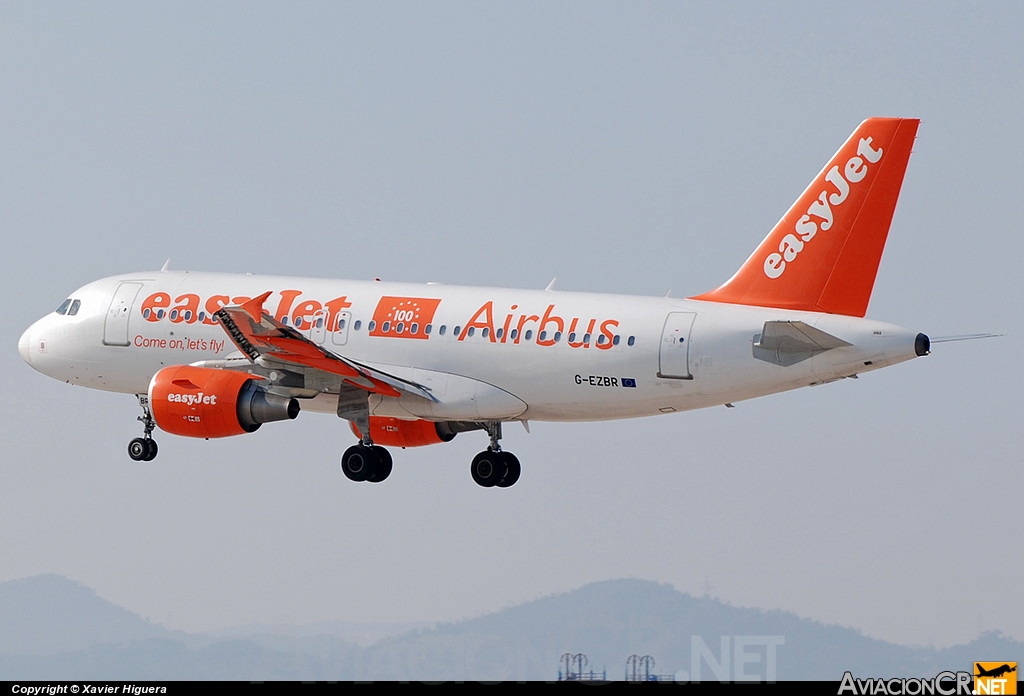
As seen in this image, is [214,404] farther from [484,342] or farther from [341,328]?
[484,342]

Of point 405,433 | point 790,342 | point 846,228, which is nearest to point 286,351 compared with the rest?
point 405,433

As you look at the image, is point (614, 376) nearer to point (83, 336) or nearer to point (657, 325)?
point (657, 325)

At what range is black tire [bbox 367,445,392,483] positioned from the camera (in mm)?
54241

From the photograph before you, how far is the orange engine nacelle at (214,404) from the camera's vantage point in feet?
171

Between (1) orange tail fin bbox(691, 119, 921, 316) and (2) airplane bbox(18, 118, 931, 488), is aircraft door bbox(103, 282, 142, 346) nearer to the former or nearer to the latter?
(2) airplane bbox(18, 118, 931, 488)

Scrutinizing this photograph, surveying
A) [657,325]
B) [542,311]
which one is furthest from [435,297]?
[657,325]

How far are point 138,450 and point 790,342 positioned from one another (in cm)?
1964

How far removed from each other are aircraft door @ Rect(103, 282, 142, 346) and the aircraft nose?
3633mm

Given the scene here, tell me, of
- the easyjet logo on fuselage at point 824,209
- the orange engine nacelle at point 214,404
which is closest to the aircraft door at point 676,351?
the easyjet logo on fuselage at point 824,209

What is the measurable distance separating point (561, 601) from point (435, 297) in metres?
8.63

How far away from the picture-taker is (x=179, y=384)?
172 feet

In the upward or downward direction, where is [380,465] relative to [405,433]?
downward

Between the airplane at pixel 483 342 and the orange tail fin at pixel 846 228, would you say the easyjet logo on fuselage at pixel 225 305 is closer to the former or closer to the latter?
the airplane at pixel 483 342

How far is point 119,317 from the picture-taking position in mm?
56062
